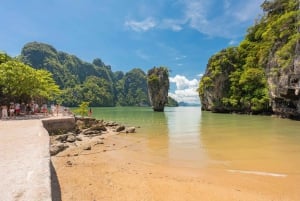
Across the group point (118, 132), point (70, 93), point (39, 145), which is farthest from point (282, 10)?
point (70, 93)

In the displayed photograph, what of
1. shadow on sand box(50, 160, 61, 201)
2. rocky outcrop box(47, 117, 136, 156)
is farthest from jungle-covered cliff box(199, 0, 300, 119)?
shadow on sand box(50, 160, 61, 201)

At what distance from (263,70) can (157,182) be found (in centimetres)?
4276

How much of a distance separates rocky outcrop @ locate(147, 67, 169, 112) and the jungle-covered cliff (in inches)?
470

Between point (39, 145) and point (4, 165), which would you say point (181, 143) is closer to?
point (39, 145)

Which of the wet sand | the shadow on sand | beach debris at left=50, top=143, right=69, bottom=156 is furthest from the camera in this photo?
beach debris at left=50, top=143, right=69, bottom=156

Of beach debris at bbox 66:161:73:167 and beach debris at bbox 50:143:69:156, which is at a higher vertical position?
beach debris at bbox 50:143:69:156

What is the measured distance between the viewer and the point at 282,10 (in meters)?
44.1

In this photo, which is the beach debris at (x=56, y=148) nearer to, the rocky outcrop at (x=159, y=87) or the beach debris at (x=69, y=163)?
the beach debris at (x=69, y=163)

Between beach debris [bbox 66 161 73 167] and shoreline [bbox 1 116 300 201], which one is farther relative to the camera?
beach debris [bbox 66 161 73 167]

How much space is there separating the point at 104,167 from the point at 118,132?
10.5 m

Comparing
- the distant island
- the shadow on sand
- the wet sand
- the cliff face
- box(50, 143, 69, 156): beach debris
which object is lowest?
the wet sand

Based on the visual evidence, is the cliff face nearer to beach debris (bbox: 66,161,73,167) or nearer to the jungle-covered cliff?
the jungle-covered cliff

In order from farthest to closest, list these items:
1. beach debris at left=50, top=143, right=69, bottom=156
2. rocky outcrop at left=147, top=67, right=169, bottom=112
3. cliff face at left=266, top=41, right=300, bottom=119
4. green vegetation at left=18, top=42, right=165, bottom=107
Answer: green vegetation at left=18, top=42, right=165, bottom=107 → rocky outcrop at left=147, top=67, right=169, bottom=112 → cliff face at left=266, top=41, right=300, bottom=119 → beach debris at left=50, top=143, right=69, bottom=156

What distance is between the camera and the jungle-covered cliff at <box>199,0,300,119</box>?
1118 inches
